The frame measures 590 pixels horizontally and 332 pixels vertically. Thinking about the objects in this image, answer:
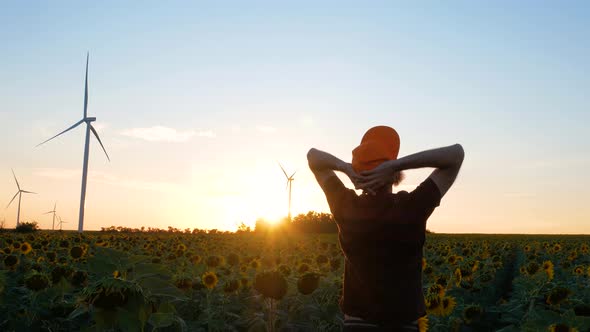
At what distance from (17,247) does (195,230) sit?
656 inches

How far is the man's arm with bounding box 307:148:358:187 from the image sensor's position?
15.8 feet

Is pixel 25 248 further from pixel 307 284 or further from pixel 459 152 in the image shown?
pixel 459 152

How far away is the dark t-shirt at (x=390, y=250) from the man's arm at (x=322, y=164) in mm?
445

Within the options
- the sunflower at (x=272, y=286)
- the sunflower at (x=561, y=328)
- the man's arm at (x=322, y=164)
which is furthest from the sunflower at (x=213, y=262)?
the sunflower at (x=561, y=328)

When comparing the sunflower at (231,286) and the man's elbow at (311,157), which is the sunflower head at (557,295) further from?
the sunflower at (231,286)

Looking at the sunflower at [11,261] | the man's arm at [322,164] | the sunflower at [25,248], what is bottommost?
the sunflower at [11,261]

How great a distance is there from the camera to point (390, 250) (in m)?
4.31

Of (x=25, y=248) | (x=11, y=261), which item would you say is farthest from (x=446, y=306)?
(x=25, y=248)

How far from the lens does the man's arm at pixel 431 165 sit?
4254 mm

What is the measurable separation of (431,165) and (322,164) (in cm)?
95

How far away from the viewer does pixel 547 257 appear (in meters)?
16.7

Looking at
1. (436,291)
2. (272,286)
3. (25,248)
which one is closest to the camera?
(272,286)

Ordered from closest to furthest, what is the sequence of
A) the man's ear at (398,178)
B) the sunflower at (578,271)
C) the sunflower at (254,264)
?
the man's ear at (398,178) → the sunflower at (254,264) → the sunflower at (578,271)

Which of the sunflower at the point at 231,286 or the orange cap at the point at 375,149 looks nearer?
the orange cap at the point at 375,149
